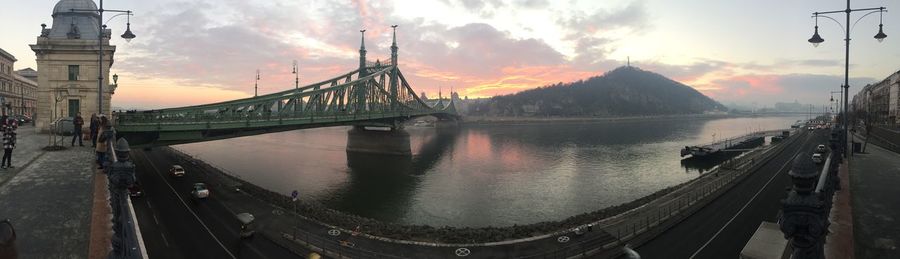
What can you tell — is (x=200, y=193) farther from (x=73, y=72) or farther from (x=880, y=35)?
(x=880, y=35)

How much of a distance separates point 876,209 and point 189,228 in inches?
1368

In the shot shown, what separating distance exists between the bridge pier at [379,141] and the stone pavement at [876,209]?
187 ft

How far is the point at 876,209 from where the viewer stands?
19906 mm

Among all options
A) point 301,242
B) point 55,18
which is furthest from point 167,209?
point 55,18

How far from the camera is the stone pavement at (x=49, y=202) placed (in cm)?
1143

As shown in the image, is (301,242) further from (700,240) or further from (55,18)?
(55,18)

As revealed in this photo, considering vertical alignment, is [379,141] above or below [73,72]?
below

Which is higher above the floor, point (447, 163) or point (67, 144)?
point (67, 144)

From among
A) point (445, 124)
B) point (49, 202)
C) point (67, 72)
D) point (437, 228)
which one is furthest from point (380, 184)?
point (445, 124)

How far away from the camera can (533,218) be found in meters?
32.6

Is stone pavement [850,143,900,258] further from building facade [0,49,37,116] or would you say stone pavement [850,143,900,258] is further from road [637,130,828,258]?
building facade [0,49,37,116]

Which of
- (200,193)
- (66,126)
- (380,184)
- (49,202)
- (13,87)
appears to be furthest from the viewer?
(13,87)

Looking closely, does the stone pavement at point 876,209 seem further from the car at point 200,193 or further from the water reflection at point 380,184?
the car at point 200,193

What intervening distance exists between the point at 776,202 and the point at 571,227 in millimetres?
16406
